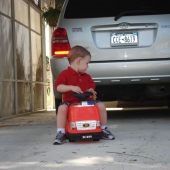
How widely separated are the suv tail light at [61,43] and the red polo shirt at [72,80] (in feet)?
4.11

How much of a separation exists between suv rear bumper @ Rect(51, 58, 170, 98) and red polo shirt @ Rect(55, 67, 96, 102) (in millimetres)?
1156

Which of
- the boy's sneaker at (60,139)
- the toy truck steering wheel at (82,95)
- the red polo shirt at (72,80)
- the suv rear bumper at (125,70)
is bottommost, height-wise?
the boy's sneaker at (60,139)

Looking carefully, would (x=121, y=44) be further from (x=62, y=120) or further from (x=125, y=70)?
(x=62, y=120)

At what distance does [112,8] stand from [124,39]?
0.51 meters

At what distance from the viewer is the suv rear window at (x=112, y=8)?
593 cm

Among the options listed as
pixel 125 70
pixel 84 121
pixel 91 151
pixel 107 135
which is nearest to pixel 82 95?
pixel 84 121

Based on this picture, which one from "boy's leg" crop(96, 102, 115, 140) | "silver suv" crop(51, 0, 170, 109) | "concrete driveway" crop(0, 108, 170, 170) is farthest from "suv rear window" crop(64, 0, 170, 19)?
"boy's leg" crop(96, 102, 115, 140)

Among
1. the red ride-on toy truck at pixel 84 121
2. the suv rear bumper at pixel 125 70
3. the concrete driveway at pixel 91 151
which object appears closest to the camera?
the concrete driveway at pixel 91 151

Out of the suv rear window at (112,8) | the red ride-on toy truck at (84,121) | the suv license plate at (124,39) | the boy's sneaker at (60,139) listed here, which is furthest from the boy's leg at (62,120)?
the suv rear window at (112,8)

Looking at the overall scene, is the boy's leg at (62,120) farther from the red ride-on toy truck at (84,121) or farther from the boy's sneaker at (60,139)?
the red ride-on toy truck at (84,121)

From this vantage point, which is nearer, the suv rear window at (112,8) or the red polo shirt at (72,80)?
the red polo shirt at (72,80)

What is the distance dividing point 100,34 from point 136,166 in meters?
2.79

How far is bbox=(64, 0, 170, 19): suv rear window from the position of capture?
5.93m

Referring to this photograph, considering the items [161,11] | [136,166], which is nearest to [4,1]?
[161,11]
